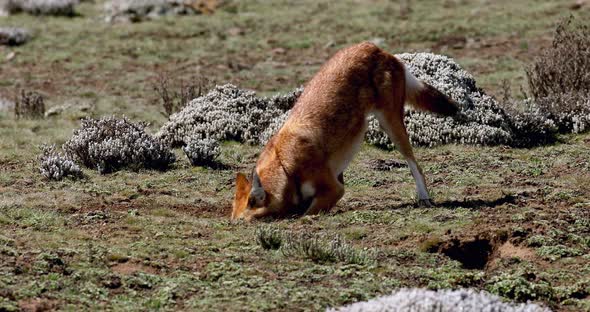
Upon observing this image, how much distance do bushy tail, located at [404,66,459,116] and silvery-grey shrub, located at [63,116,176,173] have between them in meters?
3.70

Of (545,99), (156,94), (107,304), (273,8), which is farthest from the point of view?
(273,8)

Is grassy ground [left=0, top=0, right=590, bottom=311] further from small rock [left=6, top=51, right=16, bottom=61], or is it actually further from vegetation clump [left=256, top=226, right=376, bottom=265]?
small rock [left=6, top=51, right=16, bottom=61]

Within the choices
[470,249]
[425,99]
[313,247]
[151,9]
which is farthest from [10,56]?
[470,249]

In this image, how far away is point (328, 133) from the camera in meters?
10.1

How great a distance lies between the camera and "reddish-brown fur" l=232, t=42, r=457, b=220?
980 cm

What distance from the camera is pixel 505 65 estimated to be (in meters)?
19.8

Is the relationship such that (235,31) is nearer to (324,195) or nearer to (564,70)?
(564,70)

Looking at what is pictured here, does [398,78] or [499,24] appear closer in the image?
[398,78]

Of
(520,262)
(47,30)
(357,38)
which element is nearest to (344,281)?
(520,262)

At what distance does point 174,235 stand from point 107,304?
2.00 metres

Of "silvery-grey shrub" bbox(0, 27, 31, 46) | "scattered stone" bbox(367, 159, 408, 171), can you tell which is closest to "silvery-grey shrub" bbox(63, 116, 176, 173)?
"scattered stone" bbox(367, 159, 408, 171)

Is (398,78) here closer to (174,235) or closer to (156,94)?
(174,235)

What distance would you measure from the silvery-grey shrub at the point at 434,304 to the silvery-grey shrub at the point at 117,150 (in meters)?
6.36

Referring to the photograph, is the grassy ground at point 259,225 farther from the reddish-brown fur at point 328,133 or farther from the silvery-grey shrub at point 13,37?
the silvery-grey shrub at point 13,37
